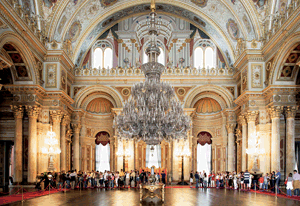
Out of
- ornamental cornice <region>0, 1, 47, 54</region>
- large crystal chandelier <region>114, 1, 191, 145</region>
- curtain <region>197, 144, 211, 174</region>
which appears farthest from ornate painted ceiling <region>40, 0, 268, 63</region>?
large crystal chandelier <region>114, 1, 191, 145</region>

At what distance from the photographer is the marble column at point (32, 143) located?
22094 millimetres

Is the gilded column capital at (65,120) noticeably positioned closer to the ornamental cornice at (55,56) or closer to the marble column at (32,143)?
the marble column at (32,143)

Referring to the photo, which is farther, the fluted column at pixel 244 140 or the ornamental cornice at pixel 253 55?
the fluted column at pixel 244 140

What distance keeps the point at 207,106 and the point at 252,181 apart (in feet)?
33.5

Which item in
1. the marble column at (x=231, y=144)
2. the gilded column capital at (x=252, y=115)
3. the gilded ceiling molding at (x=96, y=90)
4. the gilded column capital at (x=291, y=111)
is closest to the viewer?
the gilded column capital at (x=291, y=111)

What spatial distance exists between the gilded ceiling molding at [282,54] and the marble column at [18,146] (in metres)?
16.1

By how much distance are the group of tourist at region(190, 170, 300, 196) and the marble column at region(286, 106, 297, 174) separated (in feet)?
3.51

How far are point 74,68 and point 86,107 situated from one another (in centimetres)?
358

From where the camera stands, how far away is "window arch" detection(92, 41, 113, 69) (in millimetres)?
30891

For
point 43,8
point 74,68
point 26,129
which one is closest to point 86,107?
point 74,68

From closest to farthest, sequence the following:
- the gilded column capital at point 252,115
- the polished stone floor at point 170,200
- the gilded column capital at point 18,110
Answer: the polished stone floor at point 170,200 < the gilded column capital at point 18,110 < the gilded column capital at point 252,115

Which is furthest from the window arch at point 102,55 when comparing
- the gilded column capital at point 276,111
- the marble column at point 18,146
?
the gilded column capital at point 276,111

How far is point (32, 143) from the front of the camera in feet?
73.4

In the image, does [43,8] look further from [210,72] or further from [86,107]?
[210,72]
